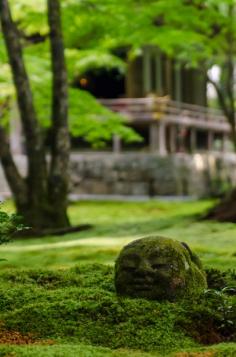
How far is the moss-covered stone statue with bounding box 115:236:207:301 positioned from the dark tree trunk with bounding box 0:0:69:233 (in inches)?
303

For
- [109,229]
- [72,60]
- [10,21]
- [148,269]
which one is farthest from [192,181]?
[148,269]

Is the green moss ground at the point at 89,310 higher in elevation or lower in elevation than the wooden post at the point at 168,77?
lower

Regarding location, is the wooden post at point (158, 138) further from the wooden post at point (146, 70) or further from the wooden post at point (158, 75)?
the wooden post at point (158, 75)

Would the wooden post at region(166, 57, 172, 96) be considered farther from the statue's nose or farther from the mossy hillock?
the statue's nose

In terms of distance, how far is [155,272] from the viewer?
789cm

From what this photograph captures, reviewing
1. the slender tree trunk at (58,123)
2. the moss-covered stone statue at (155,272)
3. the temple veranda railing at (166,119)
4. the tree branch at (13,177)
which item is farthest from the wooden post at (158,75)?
the moss-covered stone statue at (155,272)

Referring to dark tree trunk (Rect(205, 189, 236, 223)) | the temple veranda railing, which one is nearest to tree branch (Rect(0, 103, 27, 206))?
dark tree trunk (Rect(205, 189, 236, 223))

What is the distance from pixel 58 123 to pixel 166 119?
13.2 meters

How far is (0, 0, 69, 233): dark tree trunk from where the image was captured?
50.8ft

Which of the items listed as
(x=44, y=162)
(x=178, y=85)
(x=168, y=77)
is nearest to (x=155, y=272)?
(x=44, y=162)

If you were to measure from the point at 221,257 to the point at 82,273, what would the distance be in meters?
2.61

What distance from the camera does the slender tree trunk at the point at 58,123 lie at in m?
15.6

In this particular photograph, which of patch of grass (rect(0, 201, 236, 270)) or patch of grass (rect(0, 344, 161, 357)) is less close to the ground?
patch of grass (rect(0, 344, 161, 357))

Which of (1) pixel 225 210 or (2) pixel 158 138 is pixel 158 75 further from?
(1) pixel 225 210
